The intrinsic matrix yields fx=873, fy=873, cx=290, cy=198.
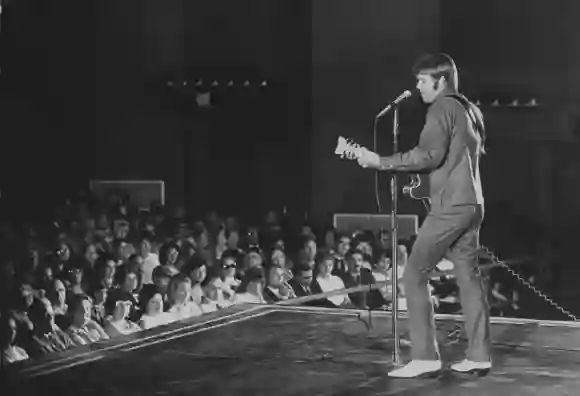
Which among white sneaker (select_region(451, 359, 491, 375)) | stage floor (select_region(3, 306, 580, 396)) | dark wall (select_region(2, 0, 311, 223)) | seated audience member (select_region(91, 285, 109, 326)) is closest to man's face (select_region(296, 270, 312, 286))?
seated audience member (select_region(91, 285, 109, 326))

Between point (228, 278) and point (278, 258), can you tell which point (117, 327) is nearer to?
point (228, 278)

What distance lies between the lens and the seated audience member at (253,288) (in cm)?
487

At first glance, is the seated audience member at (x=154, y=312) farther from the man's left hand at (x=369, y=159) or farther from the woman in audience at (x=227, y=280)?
the man's left hand at (x=369, y=159)

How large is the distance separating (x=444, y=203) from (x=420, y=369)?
50cm

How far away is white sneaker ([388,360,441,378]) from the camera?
102 inches

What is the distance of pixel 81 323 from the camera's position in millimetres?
3938

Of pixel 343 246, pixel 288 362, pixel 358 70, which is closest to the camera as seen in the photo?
pixel 288 362

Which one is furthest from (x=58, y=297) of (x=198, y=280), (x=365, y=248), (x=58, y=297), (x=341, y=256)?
(x=365, y=248)

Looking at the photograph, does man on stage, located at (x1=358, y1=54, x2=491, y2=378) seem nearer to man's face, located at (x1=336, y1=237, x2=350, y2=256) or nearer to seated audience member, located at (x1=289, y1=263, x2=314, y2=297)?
seated audience member, located at (x1=289, y1=263, x2=314, y2=297)

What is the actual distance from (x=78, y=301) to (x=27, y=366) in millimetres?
1172

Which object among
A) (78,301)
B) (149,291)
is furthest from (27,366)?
(149,291)

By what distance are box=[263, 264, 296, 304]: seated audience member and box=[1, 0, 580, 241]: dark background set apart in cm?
361

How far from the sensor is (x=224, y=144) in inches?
361

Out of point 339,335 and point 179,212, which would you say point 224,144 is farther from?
point 339,335
